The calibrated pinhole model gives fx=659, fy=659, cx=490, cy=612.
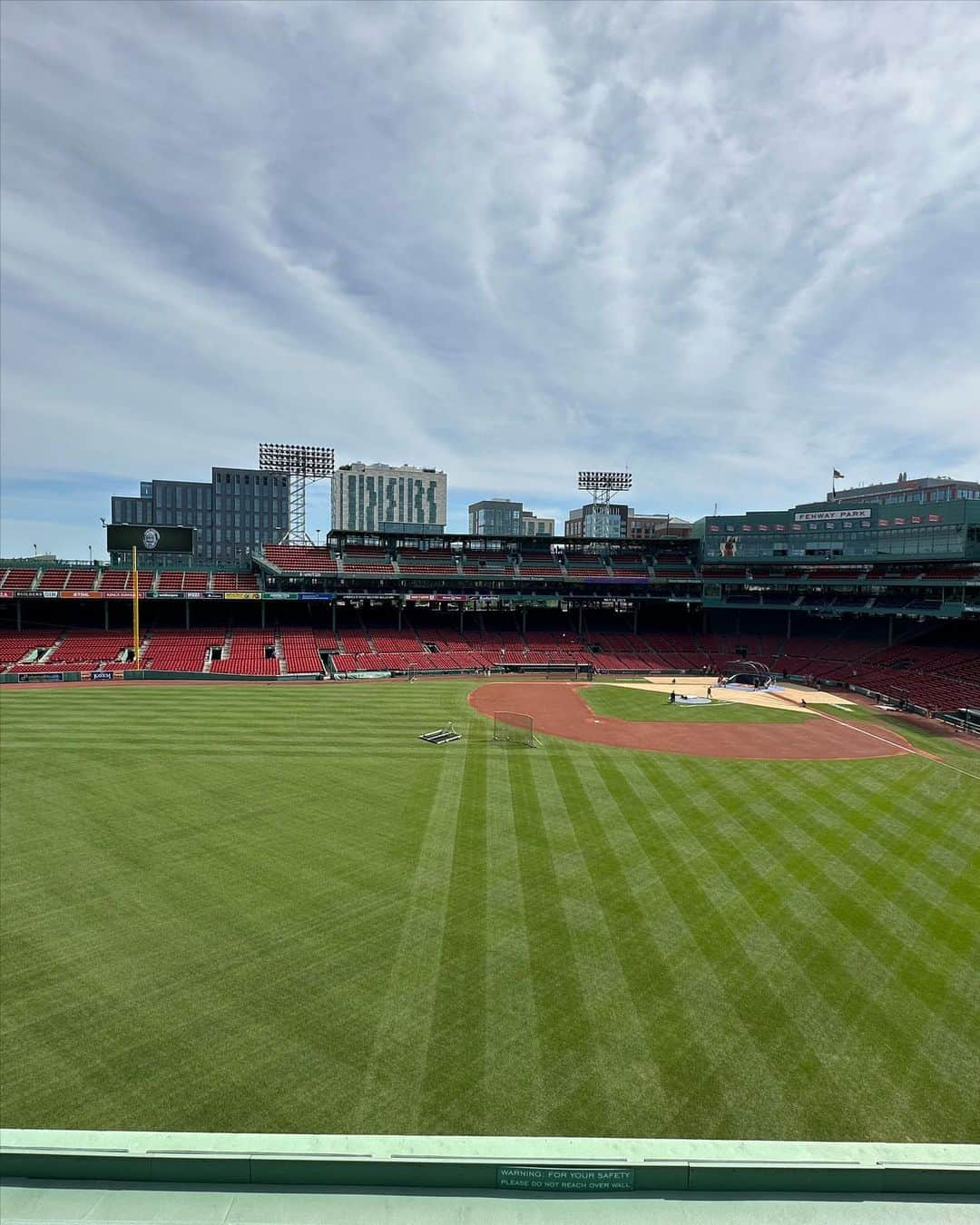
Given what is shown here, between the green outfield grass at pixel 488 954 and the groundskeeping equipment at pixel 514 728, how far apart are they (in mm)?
7296

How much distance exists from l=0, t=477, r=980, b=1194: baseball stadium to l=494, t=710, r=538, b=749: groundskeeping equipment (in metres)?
0.31

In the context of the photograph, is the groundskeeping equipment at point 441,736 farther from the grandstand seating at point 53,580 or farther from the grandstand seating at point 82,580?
the grandstand seating at point 53,580

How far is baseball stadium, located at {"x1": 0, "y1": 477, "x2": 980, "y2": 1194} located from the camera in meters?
10.5

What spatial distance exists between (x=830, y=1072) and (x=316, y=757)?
2618cm

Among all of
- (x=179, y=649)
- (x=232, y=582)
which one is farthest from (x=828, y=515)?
(x=179, y=649)

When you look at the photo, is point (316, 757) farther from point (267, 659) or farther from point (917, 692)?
point (917, 692)

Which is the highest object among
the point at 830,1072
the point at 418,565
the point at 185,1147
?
the point at 418,565

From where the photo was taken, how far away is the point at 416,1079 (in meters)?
12.5

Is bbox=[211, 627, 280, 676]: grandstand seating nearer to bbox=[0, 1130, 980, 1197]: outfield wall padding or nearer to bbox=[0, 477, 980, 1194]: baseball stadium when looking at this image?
bbox=[0, 477, 980, 1194]: baseball stadium

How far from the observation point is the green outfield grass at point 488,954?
12094mm

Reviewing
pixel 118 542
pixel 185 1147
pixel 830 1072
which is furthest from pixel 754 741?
pixel 118 542

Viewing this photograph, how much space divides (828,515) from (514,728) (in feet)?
158

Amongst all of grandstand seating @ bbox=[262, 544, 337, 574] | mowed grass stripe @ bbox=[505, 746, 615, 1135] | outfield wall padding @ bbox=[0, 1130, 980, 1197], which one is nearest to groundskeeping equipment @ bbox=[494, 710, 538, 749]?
mowed grass stripe @ bbox=[505, 746, 615, 1135]

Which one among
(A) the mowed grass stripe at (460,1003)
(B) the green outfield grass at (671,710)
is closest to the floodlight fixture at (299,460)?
(B) the green outfield grass at (671,710)
